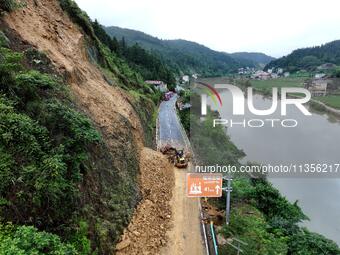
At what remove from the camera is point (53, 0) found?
1784cm

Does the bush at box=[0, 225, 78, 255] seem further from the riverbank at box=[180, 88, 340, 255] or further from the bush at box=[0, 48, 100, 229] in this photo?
the riverbank at box=[180, 88, 340, 255]

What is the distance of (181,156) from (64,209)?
10883 millimetres

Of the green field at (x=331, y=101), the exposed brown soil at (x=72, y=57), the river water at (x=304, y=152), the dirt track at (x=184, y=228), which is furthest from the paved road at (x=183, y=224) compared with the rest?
the green field at (x=331, y=101)

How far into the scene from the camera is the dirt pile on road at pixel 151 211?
948cm

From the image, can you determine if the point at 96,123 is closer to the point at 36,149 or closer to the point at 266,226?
the point at 36,149

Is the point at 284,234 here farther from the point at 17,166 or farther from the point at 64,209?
the point at 17,166

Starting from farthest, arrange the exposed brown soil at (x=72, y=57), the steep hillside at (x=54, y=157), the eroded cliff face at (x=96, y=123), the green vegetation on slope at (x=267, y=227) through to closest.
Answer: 1. the exposed brown soil at (x=72, y=57)
2. the green vegetation on slope at (x=267, y=227)
3. the eroded cliff face at (x=96, y=123)
4. the steep hillside at (x=54, y=157)

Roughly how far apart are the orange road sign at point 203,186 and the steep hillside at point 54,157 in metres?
2.30

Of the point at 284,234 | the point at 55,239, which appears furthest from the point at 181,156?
the point at 55,239

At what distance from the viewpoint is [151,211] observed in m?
11.4

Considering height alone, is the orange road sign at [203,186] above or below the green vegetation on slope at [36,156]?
below

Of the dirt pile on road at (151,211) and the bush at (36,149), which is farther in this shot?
the dirt pile on road at (151,211)

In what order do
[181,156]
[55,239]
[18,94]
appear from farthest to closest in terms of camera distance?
[181,156] → [18,94] → [55,239]

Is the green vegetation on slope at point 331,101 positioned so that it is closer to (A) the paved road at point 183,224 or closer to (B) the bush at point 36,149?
(A) the paved road at point 183,224
